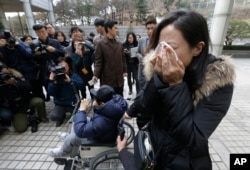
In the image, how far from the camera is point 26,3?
11.7m

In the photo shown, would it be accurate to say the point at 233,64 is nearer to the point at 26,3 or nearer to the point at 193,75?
the point at 193,75

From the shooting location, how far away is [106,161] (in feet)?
6.32

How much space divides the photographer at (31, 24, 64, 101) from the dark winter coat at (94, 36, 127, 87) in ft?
2.63

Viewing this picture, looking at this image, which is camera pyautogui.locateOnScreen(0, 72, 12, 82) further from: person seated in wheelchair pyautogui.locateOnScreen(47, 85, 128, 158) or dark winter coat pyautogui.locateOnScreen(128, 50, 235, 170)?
dark winter coat pyautogui.locateOnScreen(128, 50, 235, 170)

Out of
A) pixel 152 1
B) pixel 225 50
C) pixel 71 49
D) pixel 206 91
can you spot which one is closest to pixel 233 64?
pixel 206 91

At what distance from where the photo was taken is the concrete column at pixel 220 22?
4.16 m

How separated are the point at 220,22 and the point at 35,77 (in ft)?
13.9

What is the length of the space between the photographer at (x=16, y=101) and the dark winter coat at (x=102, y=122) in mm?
1719

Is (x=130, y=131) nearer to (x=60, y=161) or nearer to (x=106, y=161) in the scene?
(x=106, y=161)

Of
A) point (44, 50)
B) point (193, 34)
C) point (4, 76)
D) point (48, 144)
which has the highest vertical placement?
point (193, 34)

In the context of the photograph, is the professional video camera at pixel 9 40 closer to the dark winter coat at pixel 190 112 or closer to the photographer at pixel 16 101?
the photographer at pixel 16 101

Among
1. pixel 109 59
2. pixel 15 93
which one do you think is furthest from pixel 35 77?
pixel 109 59

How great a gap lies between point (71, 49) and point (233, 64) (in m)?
3.22

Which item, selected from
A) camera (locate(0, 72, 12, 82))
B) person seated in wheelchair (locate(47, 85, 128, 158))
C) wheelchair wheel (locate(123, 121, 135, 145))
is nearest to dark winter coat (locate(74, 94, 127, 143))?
person seated in wheelchair (locate(47, 85, 128, 158))
